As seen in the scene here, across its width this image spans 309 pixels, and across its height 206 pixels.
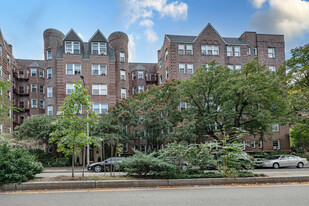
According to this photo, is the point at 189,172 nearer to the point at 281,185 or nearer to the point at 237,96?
the point at 281,185

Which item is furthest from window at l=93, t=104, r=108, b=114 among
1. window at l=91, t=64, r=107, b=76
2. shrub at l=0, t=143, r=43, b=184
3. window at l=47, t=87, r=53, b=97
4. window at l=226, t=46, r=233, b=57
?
shrub at l=0, t=143, r=43, b=184

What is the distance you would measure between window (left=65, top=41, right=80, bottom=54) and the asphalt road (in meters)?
28.3

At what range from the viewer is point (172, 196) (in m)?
8.42

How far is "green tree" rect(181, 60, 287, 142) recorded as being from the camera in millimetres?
23484

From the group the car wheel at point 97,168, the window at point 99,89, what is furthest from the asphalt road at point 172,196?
the window at point 99,89

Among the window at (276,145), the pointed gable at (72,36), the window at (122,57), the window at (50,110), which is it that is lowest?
the window at (276,145)

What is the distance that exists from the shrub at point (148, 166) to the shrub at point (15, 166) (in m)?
4.00

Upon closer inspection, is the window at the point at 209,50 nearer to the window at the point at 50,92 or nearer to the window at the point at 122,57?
the window at the point at 122,57

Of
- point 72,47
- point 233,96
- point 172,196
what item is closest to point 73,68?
point 72,47

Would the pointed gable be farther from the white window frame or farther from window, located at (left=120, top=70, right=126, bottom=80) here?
the white window frame

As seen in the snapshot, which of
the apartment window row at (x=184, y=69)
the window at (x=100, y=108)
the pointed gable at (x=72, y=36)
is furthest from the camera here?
the apartment window row at (x=184, y=69)

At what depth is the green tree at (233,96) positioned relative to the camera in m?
23.5

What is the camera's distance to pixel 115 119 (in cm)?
2788

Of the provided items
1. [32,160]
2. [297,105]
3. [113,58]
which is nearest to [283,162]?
[297,105]
